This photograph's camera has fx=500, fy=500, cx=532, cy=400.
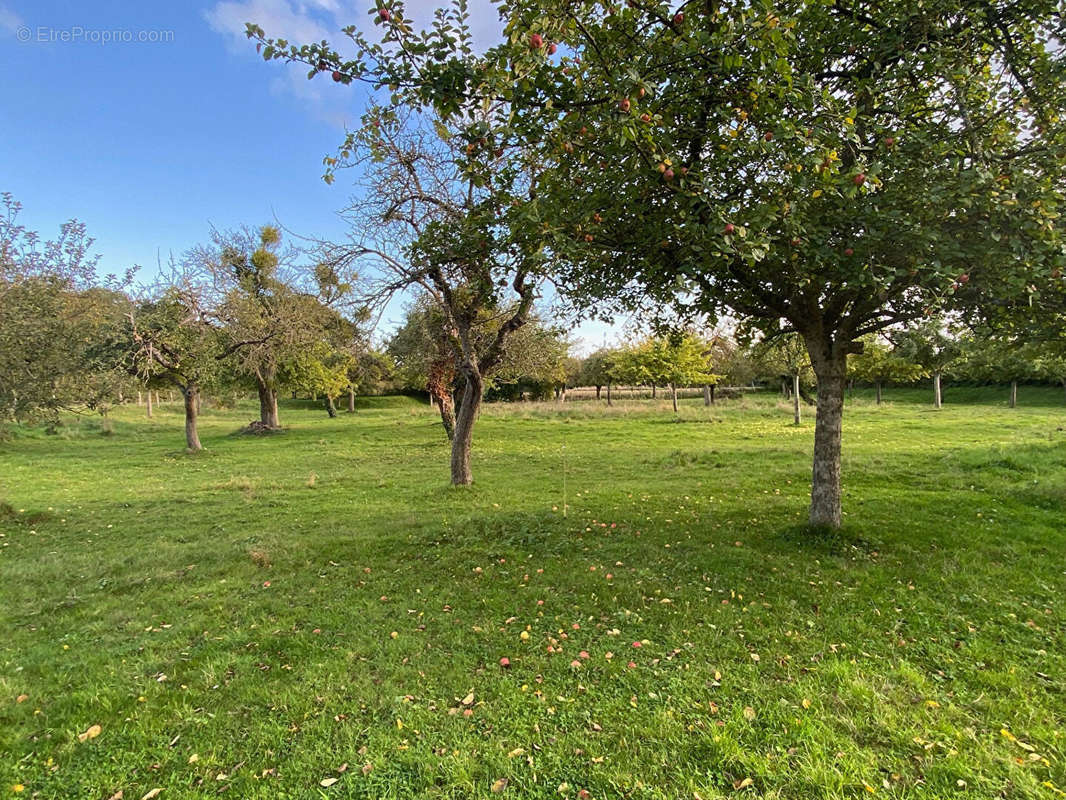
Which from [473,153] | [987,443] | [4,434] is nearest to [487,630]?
[473,153]

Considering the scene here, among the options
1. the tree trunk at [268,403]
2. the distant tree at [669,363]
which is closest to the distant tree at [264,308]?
the tree trunk at [268,403]

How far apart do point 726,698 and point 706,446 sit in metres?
14.7

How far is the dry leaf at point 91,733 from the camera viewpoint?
11.4ft

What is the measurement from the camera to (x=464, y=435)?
470 inches

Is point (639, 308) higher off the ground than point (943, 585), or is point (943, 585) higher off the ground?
point (639, 308)

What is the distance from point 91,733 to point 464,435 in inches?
342

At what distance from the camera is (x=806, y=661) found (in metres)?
4.20

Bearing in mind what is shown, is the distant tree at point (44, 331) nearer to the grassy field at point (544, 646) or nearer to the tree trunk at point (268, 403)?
the grassy field at point (544, 646)

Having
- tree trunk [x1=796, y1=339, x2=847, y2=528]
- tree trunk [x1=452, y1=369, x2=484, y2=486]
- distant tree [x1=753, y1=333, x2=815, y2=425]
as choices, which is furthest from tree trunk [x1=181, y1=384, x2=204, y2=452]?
tree trunk [x1=796, y1=339, x2=847, y2=528]

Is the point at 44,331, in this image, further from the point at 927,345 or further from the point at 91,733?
the point at 927,345

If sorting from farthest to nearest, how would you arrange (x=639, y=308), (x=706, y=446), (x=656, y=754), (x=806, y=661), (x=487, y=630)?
(x=706, y=446), (x=639, y=308), (x=487, y=630), (x=806, y=661), (x=656, y=754)

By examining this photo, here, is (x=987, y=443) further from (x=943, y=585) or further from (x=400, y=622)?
(x=400, y=622)

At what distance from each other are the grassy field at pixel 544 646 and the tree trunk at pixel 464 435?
105 cm

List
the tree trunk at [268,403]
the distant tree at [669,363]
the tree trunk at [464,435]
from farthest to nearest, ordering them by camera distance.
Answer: the distant tree at [669,363], the tree trunk at [268,403], the tree trunk at [464,435]
